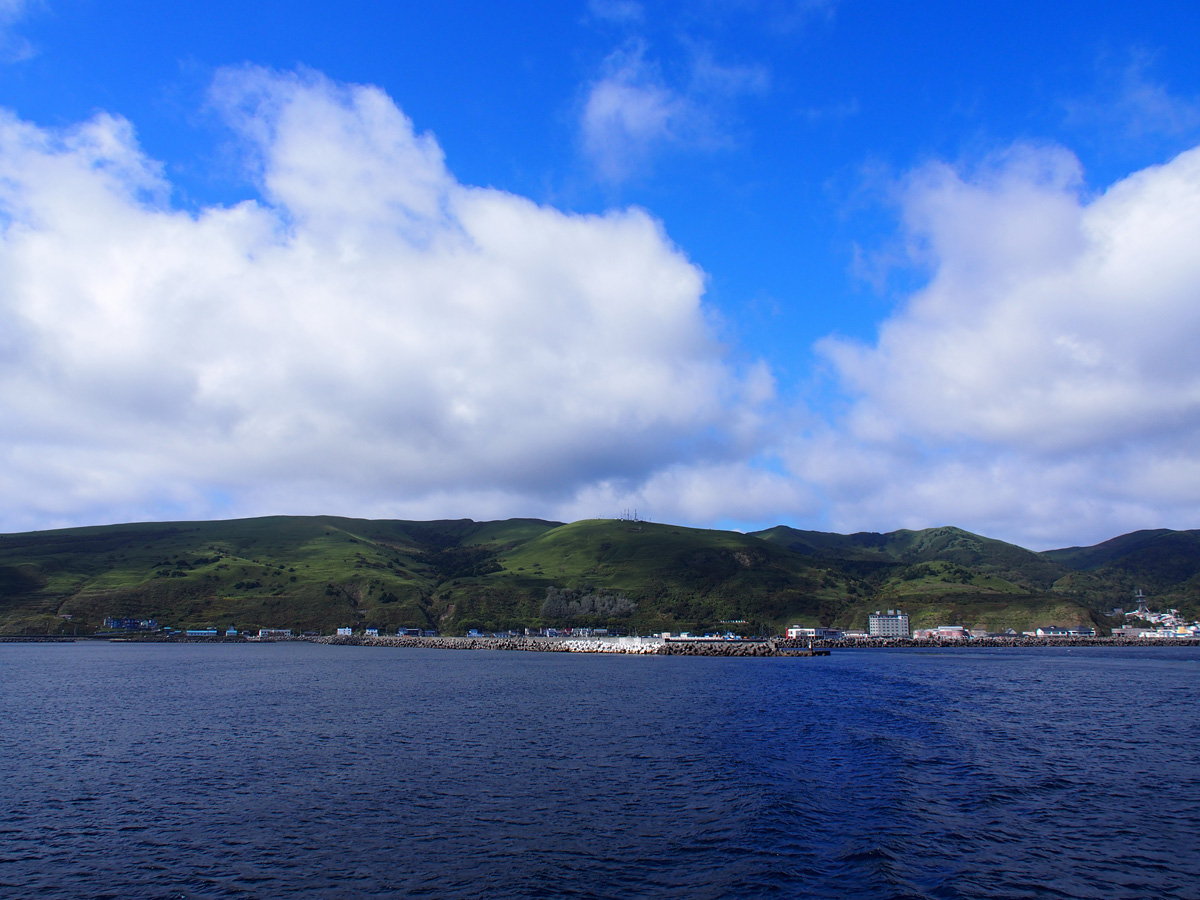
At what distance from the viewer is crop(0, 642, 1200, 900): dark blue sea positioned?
2705 cm

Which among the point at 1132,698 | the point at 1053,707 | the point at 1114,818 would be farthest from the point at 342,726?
the point at 1132,698

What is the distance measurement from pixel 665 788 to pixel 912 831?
13147 mm

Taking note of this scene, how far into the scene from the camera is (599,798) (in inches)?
1495

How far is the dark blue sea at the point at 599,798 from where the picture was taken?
2705 centimetres

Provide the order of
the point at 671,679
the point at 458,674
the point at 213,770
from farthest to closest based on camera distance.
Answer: the point at 458,674 → the point at 671,679 → the point at 213,770

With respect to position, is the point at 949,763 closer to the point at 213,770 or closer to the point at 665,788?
the point at 665,788

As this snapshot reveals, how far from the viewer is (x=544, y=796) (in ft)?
127

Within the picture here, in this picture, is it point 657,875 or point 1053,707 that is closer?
point 657,875

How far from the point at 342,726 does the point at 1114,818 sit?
55429 mm

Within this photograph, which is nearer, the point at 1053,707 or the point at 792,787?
the point at 792,787

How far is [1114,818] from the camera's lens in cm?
3481

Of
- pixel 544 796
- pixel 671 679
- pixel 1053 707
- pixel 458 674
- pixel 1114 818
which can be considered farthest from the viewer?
pixel 458 674

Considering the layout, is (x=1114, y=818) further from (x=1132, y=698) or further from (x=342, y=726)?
(x=1132, y=698)

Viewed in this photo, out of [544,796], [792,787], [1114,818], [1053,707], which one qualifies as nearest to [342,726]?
[544,796]
